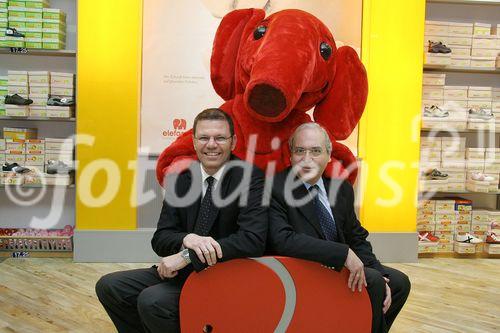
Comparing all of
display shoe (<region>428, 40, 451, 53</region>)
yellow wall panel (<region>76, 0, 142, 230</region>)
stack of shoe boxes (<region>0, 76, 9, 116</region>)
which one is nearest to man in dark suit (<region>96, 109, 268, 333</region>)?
yellow wall panel (<region>76, 0, 142, 230</region>)

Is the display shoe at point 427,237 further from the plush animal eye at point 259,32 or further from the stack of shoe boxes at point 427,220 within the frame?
the plush animal eye at point 259,32

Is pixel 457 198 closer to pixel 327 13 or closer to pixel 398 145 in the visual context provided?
pixel 398 145

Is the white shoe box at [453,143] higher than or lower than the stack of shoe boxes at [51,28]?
lower

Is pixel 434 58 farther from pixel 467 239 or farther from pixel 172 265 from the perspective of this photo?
pixel 172 265

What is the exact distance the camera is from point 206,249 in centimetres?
182

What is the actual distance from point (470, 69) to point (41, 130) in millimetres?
3623

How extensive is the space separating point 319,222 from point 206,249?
46cm

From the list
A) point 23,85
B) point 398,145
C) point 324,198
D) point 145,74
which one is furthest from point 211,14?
point 324,198

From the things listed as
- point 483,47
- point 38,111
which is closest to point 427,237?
point 483,47

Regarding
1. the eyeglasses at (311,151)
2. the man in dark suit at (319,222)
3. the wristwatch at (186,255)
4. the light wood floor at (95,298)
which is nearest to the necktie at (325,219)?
the man in dark suit at (319,222)

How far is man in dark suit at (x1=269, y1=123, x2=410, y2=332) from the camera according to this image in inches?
72.8

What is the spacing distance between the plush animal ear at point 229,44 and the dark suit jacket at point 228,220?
0.41 metres

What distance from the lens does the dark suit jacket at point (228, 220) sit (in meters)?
1.88

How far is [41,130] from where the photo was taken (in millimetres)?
4312
